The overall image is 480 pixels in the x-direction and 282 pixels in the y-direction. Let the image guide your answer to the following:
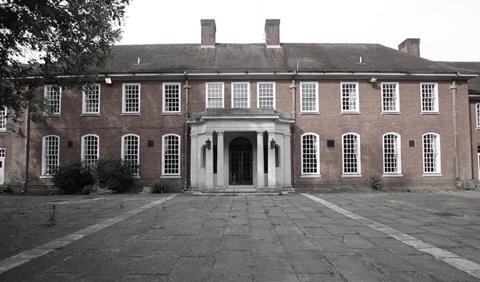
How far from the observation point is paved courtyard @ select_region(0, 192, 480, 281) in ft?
16.6

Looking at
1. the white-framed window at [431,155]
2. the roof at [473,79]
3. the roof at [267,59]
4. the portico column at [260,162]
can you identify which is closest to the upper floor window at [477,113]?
the roof at [473,79]

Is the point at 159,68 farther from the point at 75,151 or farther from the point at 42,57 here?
the point at 42,57

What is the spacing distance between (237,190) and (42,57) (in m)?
12.4

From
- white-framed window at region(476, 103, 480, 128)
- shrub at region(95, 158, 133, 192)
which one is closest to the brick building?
shrub at region(95, 158, 133, 192)

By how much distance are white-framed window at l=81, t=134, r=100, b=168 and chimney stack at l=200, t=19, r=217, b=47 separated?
402 inches

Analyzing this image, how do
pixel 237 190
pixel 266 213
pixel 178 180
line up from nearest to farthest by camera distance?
pixel 266 213
pixel 237 190
pixel 178 180

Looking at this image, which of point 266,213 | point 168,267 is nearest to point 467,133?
point 266,213

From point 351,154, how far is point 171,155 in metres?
11.4

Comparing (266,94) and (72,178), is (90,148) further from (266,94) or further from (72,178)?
(266,94)

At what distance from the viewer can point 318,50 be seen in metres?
25.4

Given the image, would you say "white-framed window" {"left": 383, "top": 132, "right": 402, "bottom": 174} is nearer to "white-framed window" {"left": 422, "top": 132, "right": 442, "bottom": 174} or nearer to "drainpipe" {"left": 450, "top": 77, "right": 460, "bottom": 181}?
"white-framed window" {"left": 422, "top": 132, "right": 442, "bottom": 174}

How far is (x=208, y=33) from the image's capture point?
25.4 m

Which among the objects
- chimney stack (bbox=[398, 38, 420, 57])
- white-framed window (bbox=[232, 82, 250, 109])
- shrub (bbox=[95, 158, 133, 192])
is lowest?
shrub (bbox=[95, 158, 133, 192])

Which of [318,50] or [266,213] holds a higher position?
[318,50]
